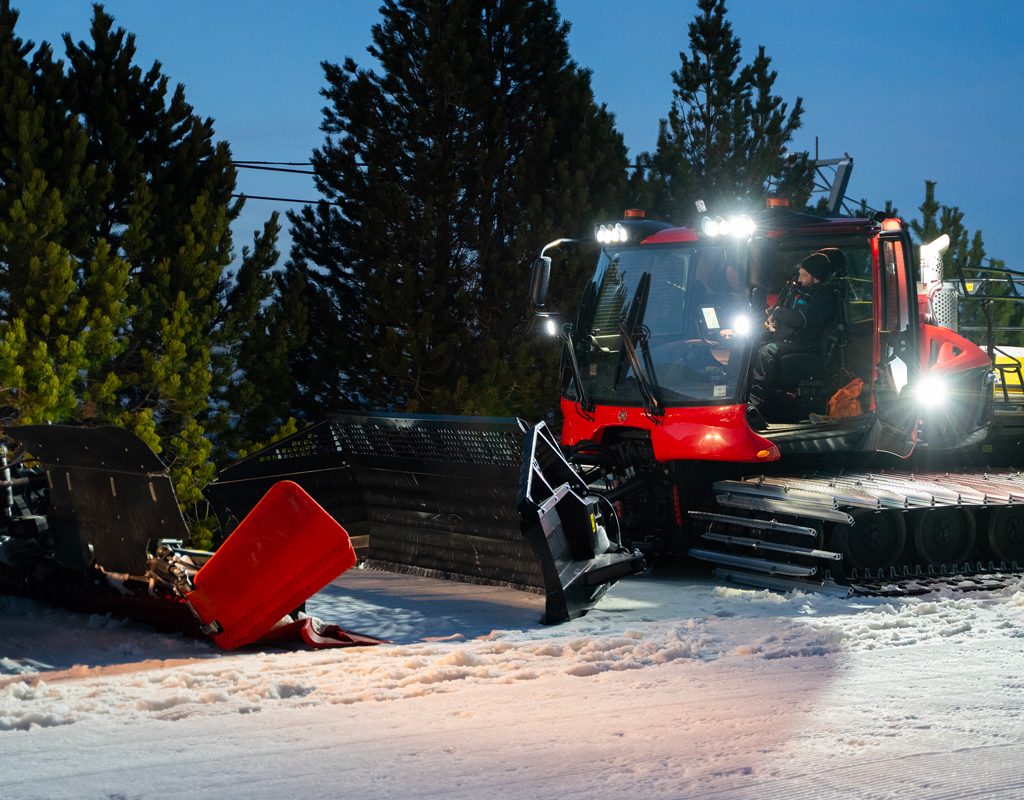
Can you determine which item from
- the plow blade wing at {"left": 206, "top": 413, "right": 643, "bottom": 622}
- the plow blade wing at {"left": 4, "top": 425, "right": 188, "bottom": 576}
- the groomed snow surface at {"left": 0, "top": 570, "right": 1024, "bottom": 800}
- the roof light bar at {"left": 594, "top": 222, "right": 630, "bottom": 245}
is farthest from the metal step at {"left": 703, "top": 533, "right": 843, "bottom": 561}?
the plow blade wing at {"left": 4, "top": 425, "right": 188, "bottom": 576}

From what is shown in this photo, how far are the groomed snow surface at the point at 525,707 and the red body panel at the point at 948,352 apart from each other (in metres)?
2.34

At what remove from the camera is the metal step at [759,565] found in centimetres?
639

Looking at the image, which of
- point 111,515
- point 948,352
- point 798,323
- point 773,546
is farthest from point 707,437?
point 111,515

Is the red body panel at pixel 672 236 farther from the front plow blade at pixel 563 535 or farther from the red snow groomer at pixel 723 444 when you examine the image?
the front plow blade at pixel 563 535

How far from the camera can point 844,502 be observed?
6.30 m

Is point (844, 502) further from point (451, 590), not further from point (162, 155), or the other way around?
point (162, 155)

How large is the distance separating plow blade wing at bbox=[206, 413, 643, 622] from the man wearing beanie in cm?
173

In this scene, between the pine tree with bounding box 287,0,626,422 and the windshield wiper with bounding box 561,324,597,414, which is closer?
the windshield wiper with bounding box 561,324,597,414

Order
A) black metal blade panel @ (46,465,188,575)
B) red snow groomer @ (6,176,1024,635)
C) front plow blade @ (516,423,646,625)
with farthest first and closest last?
1. red snow groomer @ (6,176,1024,635)
2. front plow blade @ (516,423,646,625)
3. black metal blade panel @ (46,465,188,575)

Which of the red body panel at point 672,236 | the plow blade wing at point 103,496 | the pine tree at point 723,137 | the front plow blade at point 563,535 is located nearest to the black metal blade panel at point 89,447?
the plow blade wing at point 103,496

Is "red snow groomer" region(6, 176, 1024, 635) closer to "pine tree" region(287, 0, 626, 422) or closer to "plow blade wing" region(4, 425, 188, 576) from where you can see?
"plow blade wing" region(4, 425, 188, 576)

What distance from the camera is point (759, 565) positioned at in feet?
21.5

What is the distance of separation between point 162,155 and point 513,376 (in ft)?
15.3

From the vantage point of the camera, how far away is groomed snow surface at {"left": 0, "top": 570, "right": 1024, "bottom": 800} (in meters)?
3.14
